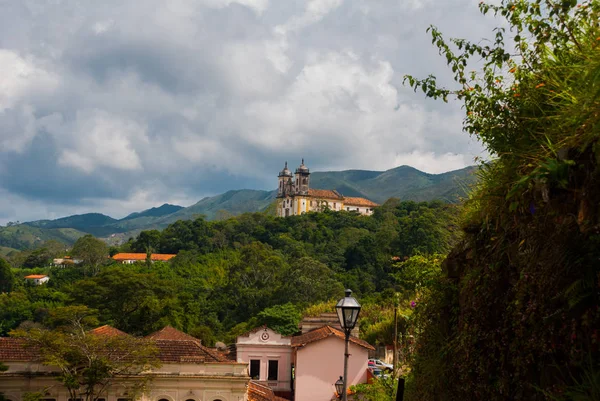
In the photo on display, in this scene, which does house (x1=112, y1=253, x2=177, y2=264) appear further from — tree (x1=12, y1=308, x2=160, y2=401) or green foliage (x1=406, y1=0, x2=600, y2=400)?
green foliage (x1=406, y1=0, x2=600, y2=400)

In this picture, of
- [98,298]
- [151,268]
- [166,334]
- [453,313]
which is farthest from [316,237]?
[453,313]

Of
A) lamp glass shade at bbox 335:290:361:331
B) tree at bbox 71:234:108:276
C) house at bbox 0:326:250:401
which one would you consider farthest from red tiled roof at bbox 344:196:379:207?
lamp glass shade at bbox 335:290:361:331

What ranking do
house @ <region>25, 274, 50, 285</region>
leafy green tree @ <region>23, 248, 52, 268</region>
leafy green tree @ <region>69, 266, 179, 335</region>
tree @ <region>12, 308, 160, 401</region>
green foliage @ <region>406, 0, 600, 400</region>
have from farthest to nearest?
leafy green tree @ <region>23, 248, 52, 268</region>, house @ <region>25, 274, 50, 285</region>, leafy green tree @ <region>69, 266, 179, 335</region>, tree @ <region>12, 308, 160, 401</region>, green foliage @ <region>406, 0, 600, 400</region>

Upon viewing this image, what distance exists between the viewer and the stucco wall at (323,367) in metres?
25.7

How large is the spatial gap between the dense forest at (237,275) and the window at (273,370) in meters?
6.38

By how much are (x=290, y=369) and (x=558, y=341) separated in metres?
25.4

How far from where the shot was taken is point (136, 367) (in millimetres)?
21188

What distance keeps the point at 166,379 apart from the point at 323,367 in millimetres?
7117

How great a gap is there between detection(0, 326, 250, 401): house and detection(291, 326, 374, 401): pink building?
4.54m

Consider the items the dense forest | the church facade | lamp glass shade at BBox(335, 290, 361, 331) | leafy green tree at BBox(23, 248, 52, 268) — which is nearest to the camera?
lamp glass shade at BBox(335, 290, 361, 331)

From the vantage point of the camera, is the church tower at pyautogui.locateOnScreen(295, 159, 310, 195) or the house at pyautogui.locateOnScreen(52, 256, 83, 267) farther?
the church tower at pyautogui.locateOnScreen(295, 159, 310, 195)

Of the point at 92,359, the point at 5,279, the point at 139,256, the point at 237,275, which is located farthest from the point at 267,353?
the point at 139,256

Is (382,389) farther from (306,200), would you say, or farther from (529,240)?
(306,200)

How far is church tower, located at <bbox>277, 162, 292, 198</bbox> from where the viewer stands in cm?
13412
